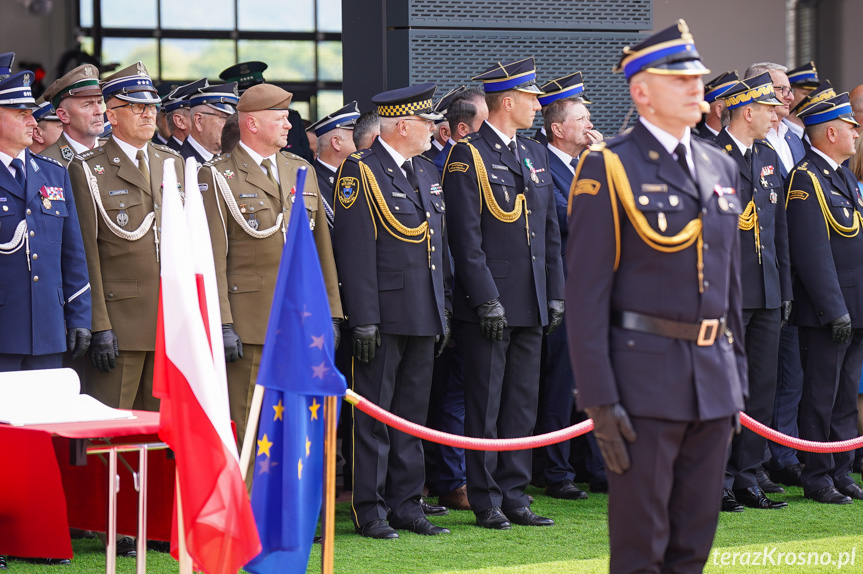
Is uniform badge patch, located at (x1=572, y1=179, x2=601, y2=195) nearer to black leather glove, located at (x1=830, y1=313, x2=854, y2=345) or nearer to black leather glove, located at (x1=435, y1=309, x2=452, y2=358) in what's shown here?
black leather glove, located at (x1=435, y1=309, x2=452, y2=358)

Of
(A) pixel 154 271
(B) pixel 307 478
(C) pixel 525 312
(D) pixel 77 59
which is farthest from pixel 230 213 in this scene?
(D) pixel 77 59

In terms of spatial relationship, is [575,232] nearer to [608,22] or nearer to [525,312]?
[525,312]

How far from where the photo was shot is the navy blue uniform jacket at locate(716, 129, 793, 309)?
6250 mm

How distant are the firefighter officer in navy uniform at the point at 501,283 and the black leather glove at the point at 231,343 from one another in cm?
111

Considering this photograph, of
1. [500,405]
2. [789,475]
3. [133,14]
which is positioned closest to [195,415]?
[500,405]

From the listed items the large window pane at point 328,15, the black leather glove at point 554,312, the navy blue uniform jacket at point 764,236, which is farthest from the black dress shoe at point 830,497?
the large window pane at point 328,15

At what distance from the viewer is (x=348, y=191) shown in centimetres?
566

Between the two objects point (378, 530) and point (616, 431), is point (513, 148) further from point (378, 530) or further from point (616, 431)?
point (616, 431)

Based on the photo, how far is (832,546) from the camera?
17.5 feet

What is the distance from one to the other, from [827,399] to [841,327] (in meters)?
0.41

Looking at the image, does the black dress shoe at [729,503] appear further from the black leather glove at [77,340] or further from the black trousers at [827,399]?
the black leather glove at [77,340]

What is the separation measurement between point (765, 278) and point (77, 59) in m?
9.37

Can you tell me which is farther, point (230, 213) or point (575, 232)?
point (230, 213)

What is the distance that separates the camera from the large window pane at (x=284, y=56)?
14.2 metres
